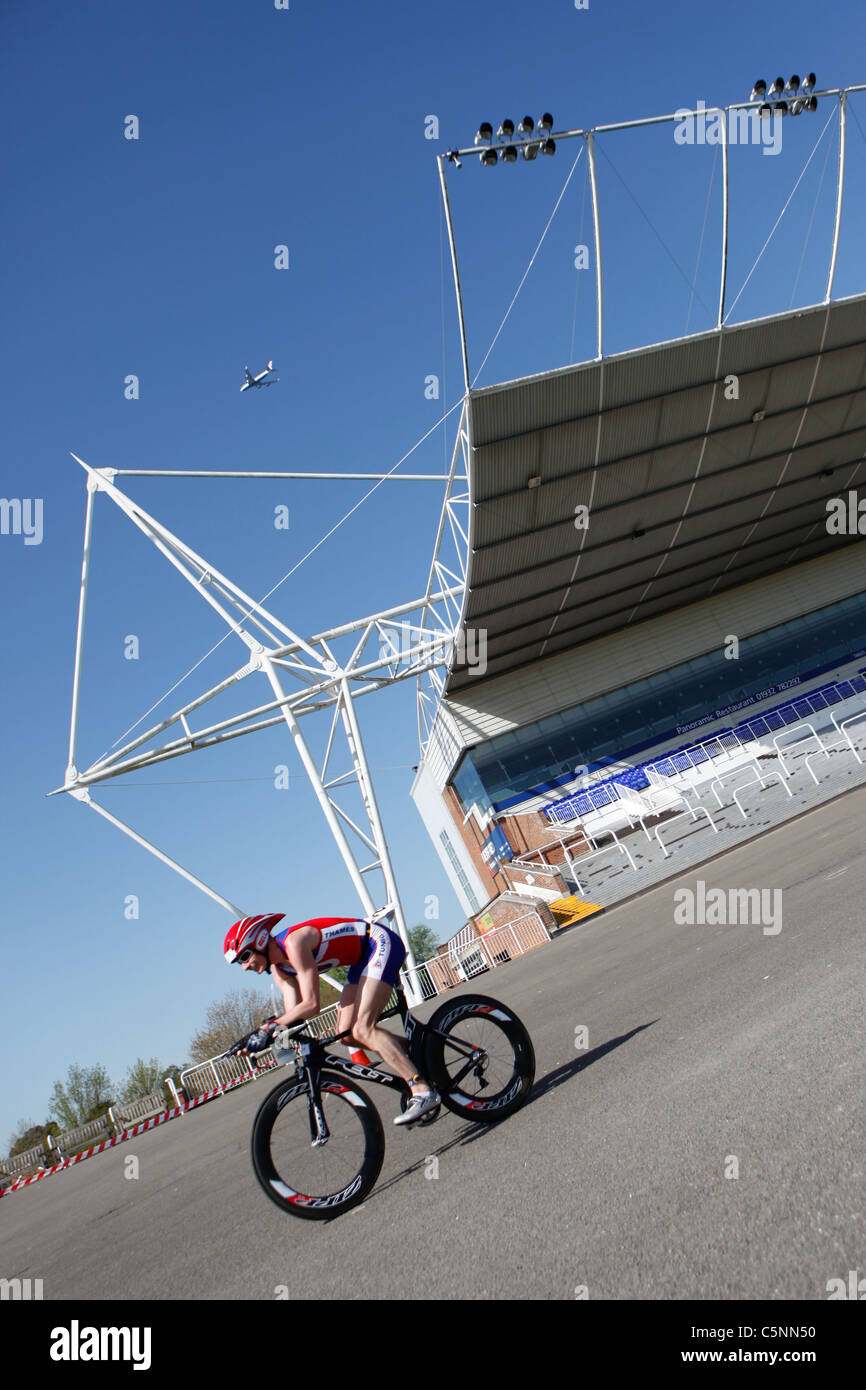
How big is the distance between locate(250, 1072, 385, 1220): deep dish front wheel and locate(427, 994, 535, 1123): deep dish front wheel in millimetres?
525

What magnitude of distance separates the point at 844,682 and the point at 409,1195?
4544cm

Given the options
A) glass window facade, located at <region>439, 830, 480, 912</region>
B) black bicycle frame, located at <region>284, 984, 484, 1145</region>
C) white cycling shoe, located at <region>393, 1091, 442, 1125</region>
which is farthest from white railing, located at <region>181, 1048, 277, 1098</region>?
glass window facade, located at <region>439, 830, 480, 912</region>

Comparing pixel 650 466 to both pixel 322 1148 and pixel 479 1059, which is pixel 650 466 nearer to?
pixel 479 1059

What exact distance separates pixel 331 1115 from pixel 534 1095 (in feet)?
4.62

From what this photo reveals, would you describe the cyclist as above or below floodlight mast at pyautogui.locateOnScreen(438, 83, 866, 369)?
below

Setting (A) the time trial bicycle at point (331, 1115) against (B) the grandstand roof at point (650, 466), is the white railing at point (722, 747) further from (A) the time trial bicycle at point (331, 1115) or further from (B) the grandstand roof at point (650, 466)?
(A) the time trial bicycle at point (331, 1115)

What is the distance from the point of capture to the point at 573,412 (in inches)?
Result: 1002

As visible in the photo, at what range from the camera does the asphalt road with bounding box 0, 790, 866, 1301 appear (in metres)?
2.61

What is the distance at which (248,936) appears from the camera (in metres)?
4.60

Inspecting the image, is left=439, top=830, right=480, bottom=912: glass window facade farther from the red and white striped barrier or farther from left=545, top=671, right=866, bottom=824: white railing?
the red and white striped barrier

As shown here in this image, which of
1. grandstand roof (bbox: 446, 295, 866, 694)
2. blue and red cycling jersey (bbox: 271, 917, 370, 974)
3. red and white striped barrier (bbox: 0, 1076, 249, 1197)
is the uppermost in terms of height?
grandstand roof (bbox: 446, 295, 866, 694)

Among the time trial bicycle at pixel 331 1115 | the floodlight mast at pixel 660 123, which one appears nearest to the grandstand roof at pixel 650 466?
the floodlight mast at pixel 660 123

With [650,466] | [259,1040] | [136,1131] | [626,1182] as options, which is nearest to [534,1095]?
[259,1040]
